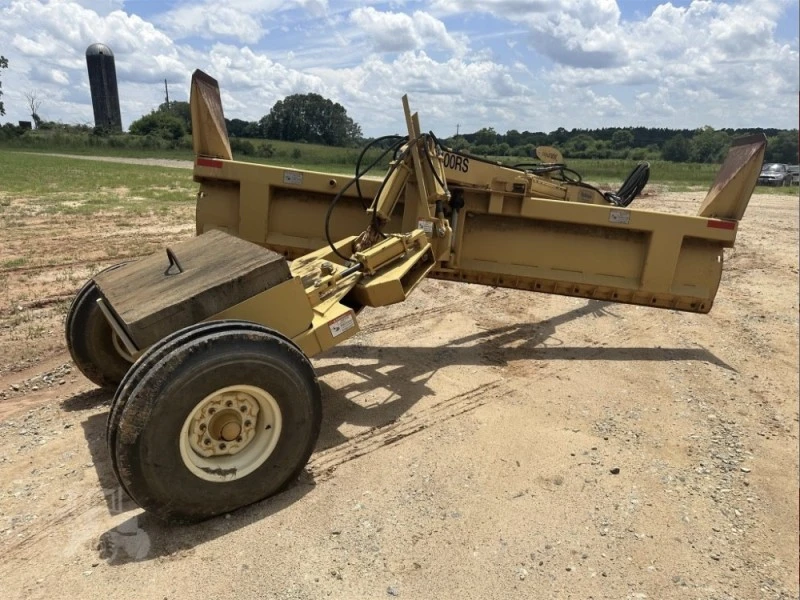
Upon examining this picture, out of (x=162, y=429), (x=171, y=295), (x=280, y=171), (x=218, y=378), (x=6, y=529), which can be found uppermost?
(x=280, y=171)

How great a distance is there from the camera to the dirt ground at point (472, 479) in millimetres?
2654

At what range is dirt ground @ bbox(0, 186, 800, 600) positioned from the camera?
104 inches

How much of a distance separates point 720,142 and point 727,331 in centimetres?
5151

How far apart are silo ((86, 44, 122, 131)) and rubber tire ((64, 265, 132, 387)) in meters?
71.8

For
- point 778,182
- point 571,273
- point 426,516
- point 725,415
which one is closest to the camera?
point 426,516

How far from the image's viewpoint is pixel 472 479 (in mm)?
3420

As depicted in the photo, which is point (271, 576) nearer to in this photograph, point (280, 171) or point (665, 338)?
point (280, 171)

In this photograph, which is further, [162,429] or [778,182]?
[778,182]

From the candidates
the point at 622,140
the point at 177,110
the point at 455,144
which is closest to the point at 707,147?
the point at 622,140

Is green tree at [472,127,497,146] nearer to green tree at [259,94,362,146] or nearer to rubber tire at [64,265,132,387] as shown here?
rubber tire at [64,265,132,387]

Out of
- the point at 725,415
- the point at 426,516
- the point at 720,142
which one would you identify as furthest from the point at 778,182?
the point at 426,516

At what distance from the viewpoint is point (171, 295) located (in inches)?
122

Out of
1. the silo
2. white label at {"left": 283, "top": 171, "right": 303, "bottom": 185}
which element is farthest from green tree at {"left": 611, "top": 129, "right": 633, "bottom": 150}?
the silo

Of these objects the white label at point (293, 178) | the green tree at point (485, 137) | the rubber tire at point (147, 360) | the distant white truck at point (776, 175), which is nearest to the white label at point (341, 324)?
the rubber tire at point (147, 360)
